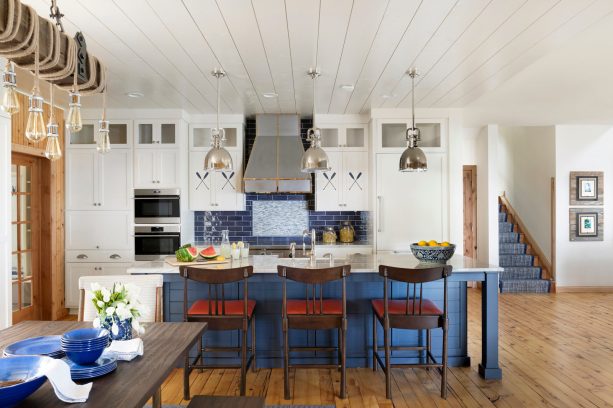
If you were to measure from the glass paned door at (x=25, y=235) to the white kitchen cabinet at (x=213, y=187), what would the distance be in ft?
6.09

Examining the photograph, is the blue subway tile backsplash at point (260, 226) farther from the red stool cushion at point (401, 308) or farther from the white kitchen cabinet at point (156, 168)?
the red stool cushion at point (401, 308)

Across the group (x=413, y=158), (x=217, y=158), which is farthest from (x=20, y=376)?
(x=413, y=158)

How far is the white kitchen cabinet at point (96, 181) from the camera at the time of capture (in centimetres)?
514

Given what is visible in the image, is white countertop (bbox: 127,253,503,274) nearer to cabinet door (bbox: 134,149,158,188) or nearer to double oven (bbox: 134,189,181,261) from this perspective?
double oven (bbox: 134,189,181,261)

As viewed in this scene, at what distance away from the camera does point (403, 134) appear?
5199 mm

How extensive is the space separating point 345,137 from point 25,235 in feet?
13.8

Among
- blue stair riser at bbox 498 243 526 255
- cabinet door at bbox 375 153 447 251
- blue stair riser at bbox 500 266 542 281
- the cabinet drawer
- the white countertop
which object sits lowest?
blue stair riser at bbox 500 266 542 281

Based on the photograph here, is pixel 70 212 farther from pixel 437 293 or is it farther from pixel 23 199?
pixel 437 293

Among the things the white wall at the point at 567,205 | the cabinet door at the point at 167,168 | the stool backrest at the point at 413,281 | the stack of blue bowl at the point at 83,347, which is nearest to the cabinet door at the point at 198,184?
the cabinet door at the point at 167,168

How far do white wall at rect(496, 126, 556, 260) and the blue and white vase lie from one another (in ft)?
23.0

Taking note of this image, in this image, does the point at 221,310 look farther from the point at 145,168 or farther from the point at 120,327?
the point at 145,168

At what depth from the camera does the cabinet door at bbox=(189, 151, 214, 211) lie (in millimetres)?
5445

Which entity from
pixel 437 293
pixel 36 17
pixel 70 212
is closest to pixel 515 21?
pixel 437 293

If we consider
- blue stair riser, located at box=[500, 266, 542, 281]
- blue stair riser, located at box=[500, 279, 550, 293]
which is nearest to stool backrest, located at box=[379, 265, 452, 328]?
blue stair riser, located at box=[500, 279, 550, 293]
